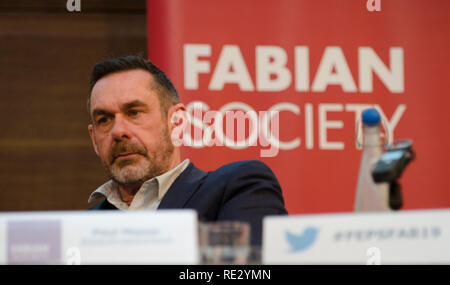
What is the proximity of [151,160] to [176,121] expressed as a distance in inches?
6.5

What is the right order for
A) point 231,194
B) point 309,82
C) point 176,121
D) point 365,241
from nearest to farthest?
point 365,241, point 231,194, point 176,121, point 309,82

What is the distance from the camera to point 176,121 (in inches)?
65.4

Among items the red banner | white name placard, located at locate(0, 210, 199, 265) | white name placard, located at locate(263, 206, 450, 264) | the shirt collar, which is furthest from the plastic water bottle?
the red banner

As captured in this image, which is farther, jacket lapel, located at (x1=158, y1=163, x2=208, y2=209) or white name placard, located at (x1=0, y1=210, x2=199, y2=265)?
jacket lapel, located at (x1=158, y1=163, x2=208, y2=209)

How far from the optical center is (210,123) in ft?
8.24

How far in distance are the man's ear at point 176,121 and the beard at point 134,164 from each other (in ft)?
0.28

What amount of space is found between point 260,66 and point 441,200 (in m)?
0.89

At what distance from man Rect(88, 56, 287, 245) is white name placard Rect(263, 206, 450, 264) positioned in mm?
627

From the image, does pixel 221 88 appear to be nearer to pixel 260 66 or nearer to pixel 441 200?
pixel 260 66

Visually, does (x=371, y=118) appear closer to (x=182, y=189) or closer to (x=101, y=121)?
(x=182, y=189)

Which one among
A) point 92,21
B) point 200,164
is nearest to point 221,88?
point 200,164

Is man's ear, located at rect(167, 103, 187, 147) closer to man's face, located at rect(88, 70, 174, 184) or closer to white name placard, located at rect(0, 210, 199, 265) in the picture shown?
man's face, located at rect(88, 70, 174, 184)

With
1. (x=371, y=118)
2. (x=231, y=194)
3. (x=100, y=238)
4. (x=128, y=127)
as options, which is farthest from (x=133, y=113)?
(x=100, y=238)

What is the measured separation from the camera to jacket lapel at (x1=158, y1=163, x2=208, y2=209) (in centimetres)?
137
